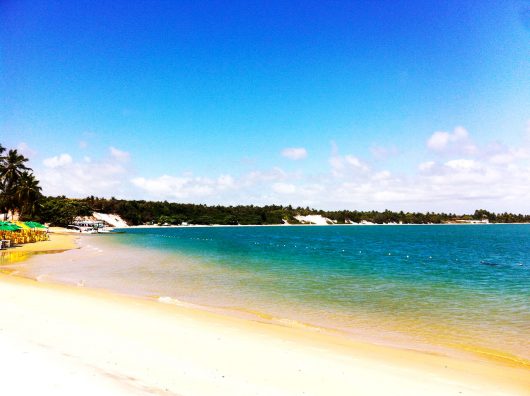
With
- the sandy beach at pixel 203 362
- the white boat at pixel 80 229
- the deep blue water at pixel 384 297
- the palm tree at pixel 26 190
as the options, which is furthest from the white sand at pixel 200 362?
the white boat at pixel 80 229

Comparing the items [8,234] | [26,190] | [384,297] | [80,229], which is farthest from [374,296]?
[80,229]

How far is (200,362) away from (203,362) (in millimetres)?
72

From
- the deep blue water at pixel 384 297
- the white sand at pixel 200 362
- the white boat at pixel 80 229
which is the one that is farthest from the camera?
the white boat at pixel 80 229

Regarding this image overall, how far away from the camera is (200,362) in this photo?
9109 millimetres

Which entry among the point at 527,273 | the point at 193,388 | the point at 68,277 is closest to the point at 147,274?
the point at 68,277

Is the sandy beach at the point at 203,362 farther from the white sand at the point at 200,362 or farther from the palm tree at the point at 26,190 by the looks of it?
the palm tree at the point at 26,190

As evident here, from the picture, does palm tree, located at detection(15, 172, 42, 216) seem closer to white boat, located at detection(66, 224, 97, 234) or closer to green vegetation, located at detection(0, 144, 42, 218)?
green vegetation, located at detection(0, 144, 42, 218)

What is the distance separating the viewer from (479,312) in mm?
17719

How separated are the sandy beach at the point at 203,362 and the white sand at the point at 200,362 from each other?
0.02 m

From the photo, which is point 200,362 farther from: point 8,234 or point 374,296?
point 8,234

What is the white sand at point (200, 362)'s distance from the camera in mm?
7152

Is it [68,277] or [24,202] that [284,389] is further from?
[24,202]

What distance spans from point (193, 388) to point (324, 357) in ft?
14.0

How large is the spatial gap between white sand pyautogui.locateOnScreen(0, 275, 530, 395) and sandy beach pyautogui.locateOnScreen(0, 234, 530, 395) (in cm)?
2
